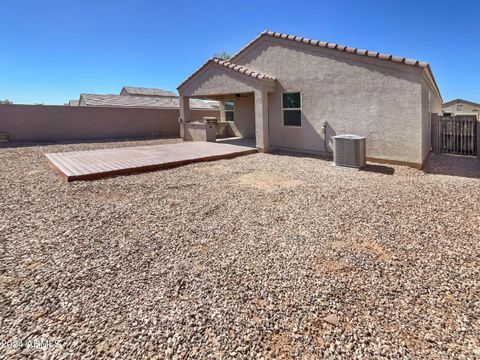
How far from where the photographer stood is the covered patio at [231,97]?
462 inches

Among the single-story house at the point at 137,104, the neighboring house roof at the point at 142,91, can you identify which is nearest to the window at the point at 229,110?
the single-story house at the point at 137,104

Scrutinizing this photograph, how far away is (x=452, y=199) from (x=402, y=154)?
3.60 metres

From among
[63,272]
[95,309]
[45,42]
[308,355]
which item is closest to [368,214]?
[308,355]

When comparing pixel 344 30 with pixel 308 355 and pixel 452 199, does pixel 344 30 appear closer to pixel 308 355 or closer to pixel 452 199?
pixel 452 199

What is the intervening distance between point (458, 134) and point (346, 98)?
5.79 m

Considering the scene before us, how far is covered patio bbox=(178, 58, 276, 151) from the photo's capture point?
462 inches

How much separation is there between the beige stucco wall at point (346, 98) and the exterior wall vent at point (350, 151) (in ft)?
3.40

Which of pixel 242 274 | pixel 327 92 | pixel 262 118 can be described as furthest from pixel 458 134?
pixel 242 274

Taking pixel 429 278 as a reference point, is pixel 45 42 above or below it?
above

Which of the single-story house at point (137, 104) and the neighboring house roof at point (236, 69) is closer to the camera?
the neighboring house roof at point (236, 69)

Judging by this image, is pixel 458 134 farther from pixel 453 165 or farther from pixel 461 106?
pixel 461 106

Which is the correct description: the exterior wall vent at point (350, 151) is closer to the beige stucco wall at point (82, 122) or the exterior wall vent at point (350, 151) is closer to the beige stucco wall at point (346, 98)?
the beige stucco wall at point (346, 98)

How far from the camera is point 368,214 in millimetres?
4914

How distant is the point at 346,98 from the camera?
9.87m
